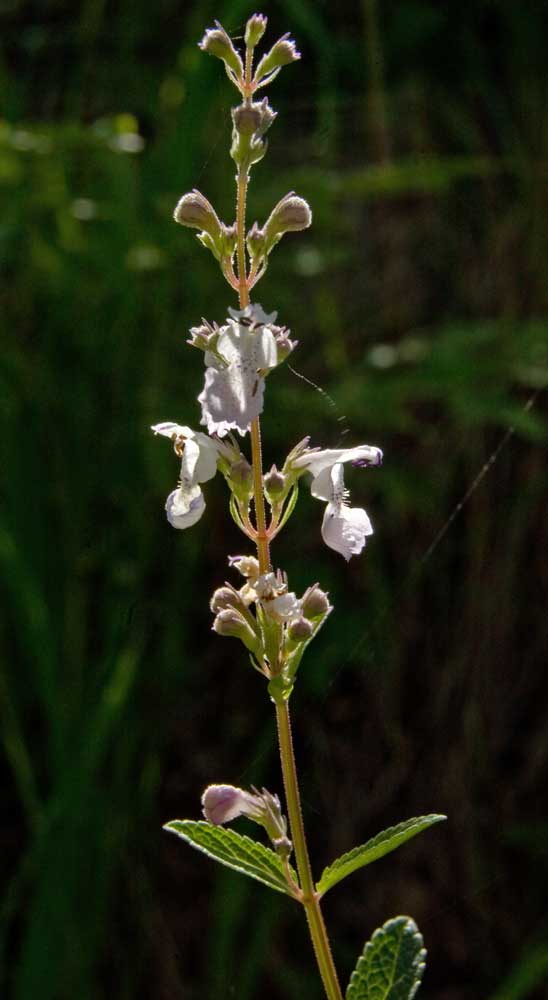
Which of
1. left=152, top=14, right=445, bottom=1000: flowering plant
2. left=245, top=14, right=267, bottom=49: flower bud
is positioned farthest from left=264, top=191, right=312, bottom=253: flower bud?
left=245, top=14, right=267, bottom=49: flower bud

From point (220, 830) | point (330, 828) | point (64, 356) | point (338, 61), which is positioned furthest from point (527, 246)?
point (220, 830)

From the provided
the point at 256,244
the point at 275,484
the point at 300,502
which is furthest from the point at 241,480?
the point at 300,502

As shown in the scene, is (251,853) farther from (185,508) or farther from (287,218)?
(287,218)

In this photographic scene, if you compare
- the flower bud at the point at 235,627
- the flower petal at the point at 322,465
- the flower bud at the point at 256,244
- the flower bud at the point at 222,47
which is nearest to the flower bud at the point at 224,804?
the flower bud at the point at 235,627

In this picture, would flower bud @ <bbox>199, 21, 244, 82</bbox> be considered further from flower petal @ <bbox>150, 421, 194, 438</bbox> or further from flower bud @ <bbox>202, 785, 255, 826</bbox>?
flower bud @ <bbox>202, 785, 255, 826</bbox>

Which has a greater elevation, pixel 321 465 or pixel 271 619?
pixel 321 465

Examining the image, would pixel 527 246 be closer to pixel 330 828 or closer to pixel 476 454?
pixel 476 454
